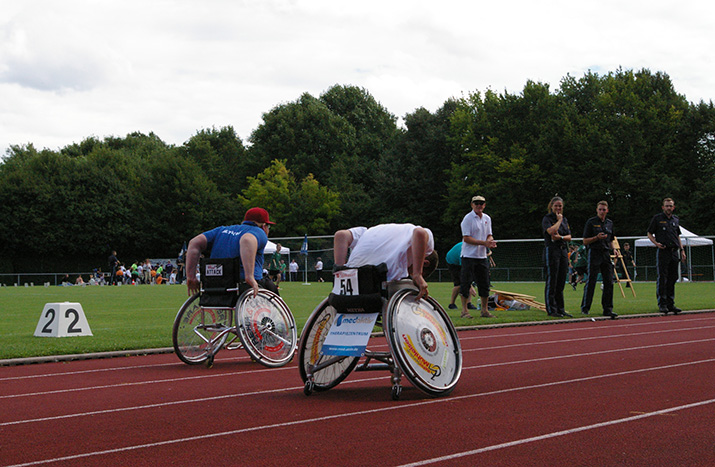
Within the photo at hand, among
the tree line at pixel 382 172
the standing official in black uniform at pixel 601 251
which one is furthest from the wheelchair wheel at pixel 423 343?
the tree line at pixel 382 172

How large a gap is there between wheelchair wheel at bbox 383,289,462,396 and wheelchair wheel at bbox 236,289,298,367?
2664mm

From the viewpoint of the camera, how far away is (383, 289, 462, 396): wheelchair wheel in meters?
6.55

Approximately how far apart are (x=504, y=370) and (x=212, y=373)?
9.68 feet

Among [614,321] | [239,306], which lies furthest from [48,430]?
[614,321]

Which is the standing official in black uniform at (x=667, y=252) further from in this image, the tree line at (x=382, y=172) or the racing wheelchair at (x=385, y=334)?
the tree line at (x=382, y=172)

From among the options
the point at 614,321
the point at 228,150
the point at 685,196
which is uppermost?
the point at 228,150

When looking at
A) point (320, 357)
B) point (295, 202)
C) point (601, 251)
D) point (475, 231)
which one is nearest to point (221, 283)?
point (320, 357)

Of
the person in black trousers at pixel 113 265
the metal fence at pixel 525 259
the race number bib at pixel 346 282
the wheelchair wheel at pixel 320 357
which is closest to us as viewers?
the race number bib at pixel 346 282

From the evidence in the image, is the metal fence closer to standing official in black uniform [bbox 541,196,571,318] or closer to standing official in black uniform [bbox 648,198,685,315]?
standing official in black uniform [bbox 648,198,685,315]

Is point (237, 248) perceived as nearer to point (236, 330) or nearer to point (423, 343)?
point (236, 330)

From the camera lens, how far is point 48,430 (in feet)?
18.7

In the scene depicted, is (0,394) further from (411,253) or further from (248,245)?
(411,253)

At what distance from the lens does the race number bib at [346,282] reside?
6922mm

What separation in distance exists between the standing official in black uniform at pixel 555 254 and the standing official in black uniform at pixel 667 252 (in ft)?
6.56
